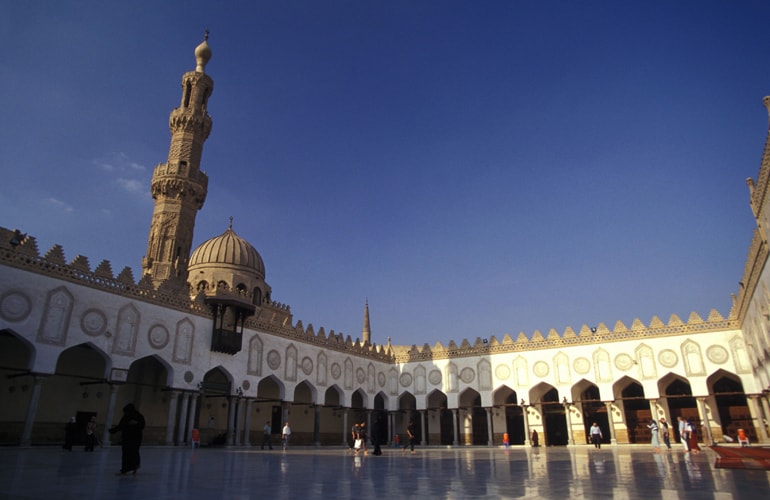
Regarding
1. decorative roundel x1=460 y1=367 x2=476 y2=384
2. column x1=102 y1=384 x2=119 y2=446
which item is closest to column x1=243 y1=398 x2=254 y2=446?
column x1=102 y1=384 x2=119 y2=446

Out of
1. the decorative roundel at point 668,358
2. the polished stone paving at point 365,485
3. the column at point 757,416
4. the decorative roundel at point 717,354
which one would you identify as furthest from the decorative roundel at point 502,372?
the polished stone paving at point 365,485

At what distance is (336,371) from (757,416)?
2158 centimetres

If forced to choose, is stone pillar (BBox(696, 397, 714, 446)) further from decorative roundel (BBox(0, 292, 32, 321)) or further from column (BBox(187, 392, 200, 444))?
decorative roundel (BBox(0, 292, 32, 321))

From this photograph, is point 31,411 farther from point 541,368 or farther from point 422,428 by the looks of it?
point 541,368

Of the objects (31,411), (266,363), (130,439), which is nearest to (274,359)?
(266,363)

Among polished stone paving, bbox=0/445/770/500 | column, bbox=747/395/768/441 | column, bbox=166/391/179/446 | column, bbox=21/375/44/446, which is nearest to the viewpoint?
polished stone paving, bbox=0/445/770/500

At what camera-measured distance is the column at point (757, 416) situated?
25.0m

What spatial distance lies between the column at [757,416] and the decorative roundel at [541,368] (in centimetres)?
981

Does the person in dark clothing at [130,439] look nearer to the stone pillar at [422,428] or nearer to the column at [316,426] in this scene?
the column at [316,426]

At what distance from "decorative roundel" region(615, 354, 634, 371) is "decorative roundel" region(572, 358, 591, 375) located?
1.53 m

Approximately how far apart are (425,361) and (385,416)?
17.4 ft

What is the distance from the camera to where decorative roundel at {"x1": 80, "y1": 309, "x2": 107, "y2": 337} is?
1919 centimetres

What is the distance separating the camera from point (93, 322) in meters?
19.5

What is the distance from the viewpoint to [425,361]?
35.4 metres
